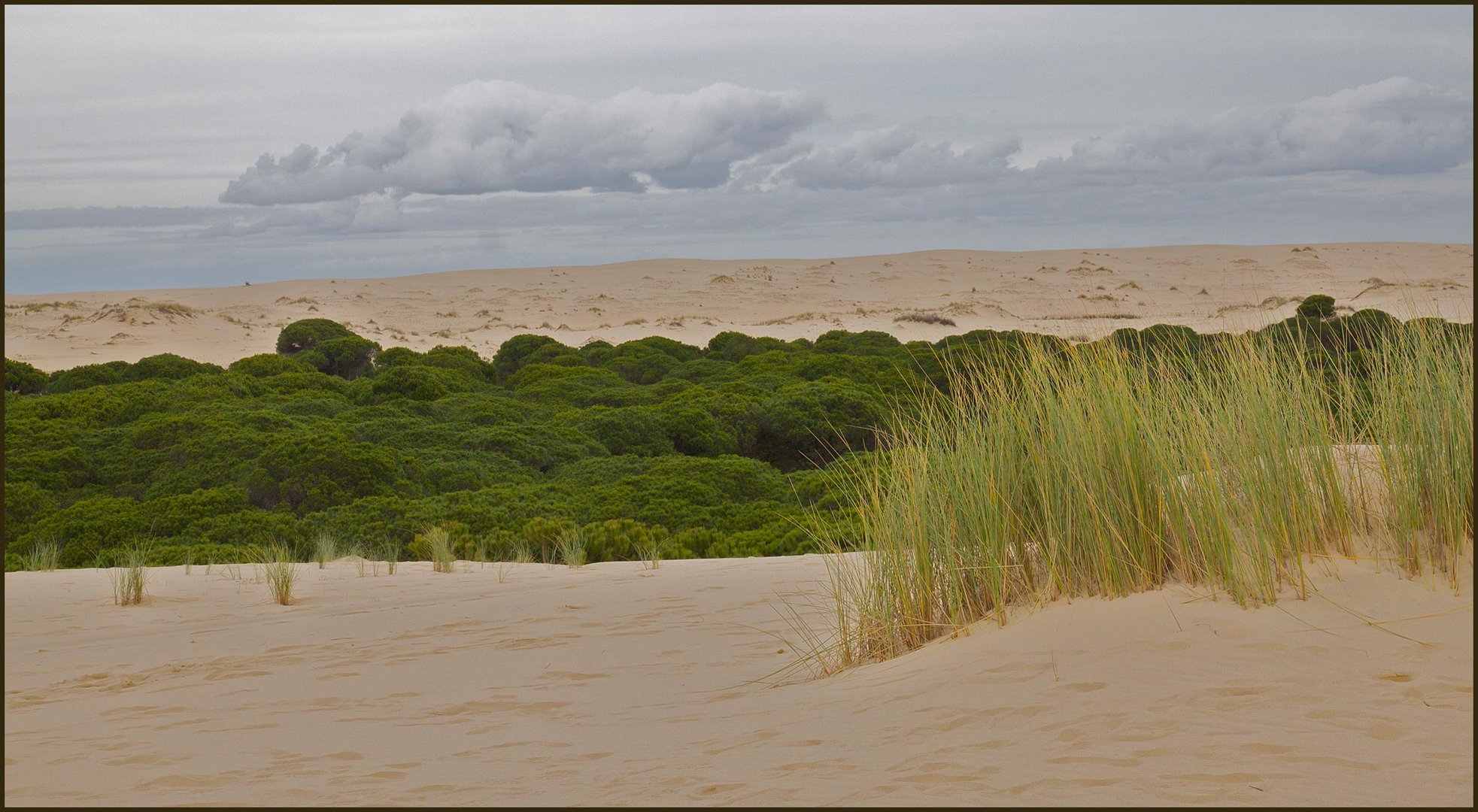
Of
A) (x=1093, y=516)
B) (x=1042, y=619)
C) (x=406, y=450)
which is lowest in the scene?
(x=1042, y=619)

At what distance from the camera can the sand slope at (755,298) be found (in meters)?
36.2

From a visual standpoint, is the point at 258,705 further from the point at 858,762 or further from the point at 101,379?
the point at 101,379

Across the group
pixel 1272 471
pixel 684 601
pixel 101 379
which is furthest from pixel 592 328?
pixel 1272 471

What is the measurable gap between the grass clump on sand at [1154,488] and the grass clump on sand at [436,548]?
4.63 meters

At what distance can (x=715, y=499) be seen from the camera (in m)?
12.3

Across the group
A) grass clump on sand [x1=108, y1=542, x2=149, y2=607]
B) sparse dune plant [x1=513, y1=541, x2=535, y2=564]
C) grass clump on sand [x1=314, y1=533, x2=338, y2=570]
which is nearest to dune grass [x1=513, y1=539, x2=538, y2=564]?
sparse dune plant [x1=513, y1=541, x2=535, y2=564]

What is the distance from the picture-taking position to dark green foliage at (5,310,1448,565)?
443 inches

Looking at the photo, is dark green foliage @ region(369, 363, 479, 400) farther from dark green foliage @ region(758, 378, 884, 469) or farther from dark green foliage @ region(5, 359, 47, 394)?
dark green foliage @ region(5, 359, 47, 394)

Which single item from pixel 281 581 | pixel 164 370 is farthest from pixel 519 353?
pixel 281 581

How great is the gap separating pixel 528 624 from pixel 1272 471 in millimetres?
4116

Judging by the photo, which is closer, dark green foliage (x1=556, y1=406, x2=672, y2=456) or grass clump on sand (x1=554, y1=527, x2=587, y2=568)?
grass clump on sand (x1=554, y1=527, x2=587, y2=568)

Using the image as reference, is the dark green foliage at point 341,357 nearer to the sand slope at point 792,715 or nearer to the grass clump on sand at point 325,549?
the grass clump on sand at point 325,549

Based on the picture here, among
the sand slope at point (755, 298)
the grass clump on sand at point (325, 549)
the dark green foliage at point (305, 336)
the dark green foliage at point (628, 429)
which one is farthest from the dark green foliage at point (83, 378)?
the grass clump on sand at point (325, 549)

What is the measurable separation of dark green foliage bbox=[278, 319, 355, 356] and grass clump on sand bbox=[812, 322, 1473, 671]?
2912cm
